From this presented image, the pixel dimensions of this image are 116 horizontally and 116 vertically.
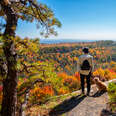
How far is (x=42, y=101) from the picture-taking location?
462 centimetres

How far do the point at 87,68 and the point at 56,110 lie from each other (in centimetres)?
172

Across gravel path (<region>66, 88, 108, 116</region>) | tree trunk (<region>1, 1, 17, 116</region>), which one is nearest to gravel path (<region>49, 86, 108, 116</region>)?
gravel path (<region>66, 88, 108, 116</region>)

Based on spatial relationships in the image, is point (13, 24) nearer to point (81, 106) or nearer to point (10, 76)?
point (10, 76)

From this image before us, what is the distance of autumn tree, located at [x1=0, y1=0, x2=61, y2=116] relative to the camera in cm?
251

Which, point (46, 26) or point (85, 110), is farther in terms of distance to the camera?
point (85, 110)

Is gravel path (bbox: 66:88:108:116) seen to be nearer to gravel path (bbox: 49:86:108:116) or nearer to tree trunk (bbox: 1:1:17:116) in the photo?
gravel path (bbox: 49:86:108:116)

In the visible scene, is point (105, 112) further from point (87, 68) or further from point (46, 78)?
point (46, 78)

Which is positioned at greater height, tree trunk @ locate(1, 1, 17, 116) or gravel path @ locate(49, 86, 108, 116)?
tree trunk @ locate(1, 1, 17, 116)

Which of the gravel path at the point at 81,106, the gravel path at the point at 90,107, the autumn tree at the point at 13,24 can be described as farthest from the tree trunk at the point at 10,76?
the gravel path at the point at 90,107

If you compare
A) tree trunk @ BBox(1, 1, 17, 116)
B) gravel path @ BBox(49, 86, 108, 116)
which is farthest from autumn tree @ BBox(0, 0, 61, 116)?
gravel path @ BBox(49, 86, 108, 116)

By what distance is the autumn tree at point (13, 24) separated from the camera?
2.51 meters

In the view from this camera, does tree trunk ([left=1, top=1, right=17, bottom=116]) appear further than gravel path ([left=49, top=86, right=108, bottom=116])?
No

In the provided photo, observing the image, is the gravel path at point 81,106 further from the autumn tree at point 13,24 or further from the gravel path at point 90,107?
the autumn tree at point 13,24

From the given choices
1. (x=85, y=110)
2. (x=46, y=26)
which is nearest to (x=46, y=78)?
(x=46, y=26)
